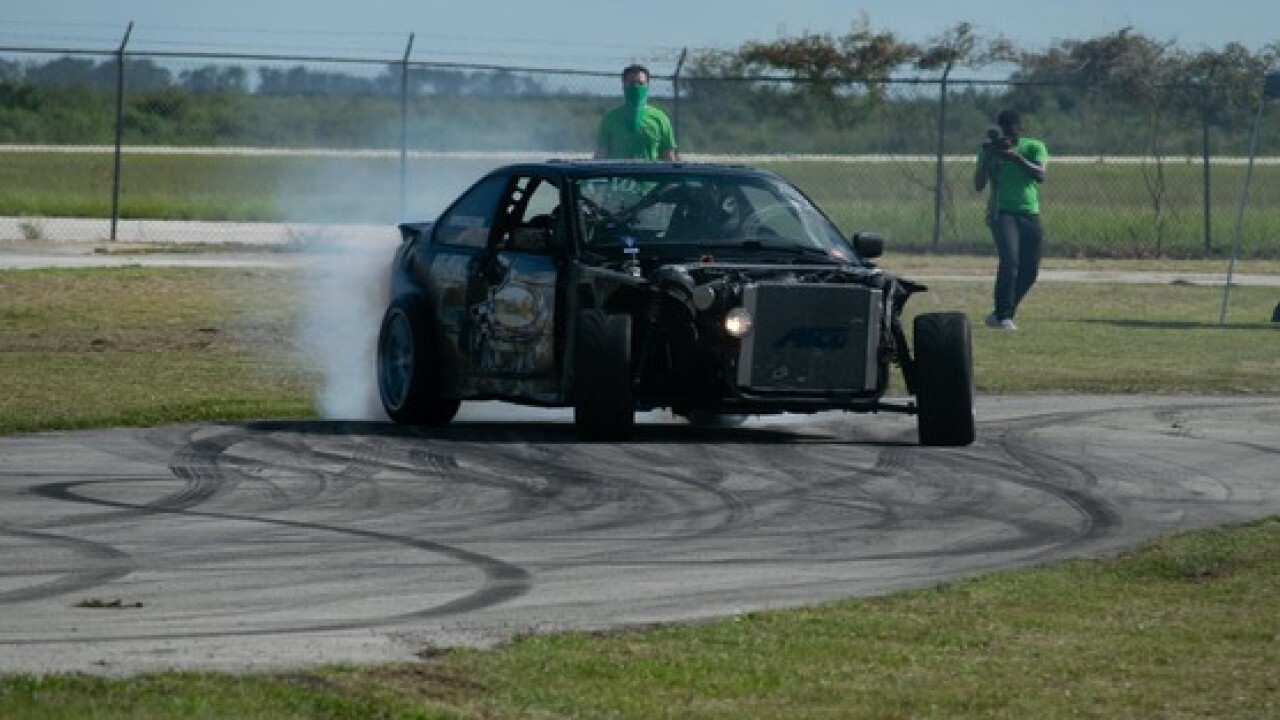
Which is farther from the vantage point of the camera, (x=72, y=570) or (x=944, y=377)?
(x=944, y=377)

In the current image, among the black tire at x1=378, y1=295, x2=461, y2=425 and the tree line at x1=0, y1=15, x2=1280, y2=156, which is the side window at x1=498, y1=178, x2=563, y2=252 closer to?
the black tire at x1=378, y1=295, x2=461, y2=425

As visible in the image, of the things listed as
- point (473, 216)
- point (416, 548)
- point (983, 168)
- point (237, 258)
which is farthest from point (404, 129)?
point (416, 548)

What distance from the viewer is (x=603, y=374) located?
14188 mm

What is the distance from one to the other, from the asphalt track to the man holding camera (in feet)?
24.5

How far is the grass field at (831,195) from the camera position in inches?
1480

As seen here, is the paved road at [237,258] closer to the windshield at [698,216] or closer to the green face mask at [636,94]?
the green face mask at [636,94]

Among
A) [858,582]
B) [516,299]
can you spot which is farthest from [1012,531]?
[516,299]

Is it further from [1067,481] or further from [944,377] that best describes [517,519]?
[944,377]

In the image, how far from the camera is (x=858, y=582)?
1024 centimetres

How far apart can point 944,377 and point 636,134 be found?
580cm

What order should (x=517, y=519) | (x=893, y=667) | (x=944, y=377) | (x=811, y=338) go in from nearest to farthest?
(x=893, y=667) → (x=517, y=519) → (x=811, y=338) → (x=944, y=377)

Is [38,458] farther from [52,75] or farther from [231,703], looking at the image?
[52,75]

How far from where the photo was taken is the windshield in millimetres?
15039

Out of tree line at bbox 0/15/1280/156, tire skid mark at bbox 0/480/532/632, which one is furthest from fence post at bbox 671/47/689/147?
tire skid mark at bbox 0/480/532/632
